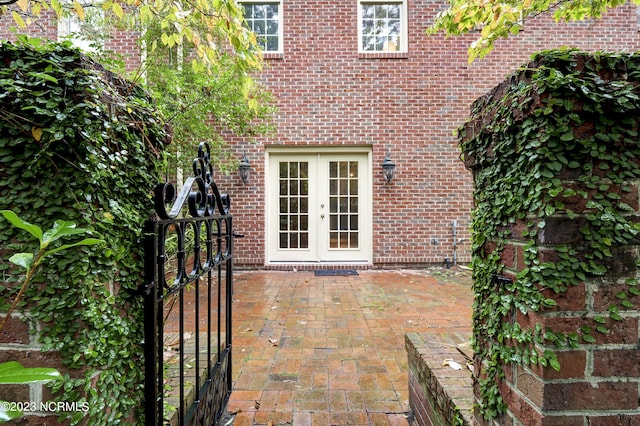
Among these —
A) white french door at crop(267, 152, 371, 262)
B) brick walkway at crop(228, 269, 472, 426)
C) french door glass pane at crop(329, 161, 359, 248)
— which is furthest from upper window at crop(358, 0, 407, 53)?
brick walkway at crop(228, 269, 472, 426)

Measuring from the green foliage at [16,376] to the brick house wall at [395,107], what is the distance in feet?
16.7

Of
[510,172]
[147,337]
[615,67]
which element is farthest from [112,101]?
[615,67]

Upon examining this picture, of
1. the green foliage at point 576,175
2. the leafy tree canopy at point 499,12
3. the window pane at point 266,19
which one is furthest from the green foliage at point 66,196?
the window pane at point 266,19

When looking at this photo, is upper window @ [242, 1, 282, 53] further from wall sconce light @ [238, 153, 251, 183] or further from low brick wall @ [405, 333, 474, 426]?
→ low brick wall @ [405, 333, 474, 426]

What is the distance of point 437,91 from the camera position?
220 inches

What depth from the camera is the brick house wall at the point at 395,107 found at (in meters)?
5.48

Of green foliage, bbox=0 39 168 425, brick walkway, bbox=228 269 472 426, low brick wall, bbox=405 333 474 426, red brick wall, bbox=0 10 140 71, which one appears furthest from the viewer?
red brick wall, bbox=0 10 140 71

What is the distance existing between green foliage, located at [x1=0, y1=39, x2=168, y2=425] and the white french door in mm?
4913

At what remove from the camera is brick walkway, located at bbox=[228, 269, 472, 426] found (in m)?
1.74

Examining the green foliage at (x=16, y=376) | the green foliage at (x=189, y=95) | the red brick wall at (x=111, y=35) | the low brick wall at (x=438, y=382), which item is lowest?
the low brick wall at (x=438, y=382)

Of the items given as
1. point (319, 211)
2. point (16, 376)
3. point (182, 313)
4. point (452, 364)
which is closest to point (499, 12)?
point (452, 364)

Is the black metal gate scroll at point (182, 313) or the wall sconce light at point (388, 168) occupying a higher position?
the wall sconce light at point (388, 168)

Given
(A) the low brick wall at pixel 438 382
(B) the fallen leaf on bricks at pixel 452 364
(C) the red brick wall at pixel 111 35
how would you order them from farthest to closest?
(C) the red brick wall at pixel 111 35 → (B) the fallen leaf on bricks at pixel 452 364 → (A) the low brick wall at pixel 438 382

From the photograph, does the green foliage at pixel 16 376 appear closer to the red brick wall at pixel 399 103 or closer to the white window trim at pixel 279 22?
the red brick wall at pixel 399 103
